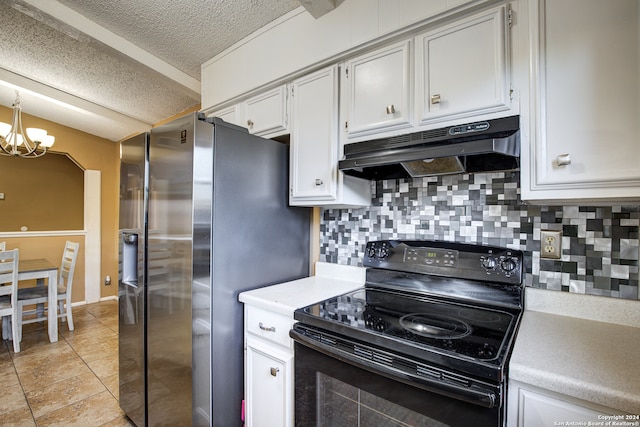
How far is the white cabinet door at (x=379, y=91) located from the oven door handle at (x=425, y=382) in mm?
957

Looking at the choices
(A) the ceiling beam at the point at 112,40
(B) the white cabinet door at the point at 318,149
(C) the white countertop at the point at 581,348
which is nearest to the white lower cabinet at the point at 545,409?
(C) the white countertop at the point at 581,348

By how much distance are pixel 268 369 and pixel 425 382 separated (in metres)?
0.77

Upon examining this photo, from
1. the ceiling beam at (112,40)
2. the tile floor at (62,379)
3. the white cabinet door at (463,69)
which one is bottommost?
the tile floor at (62,379)

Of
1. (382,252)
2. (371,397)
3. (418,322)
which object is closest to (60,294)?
(382,252)

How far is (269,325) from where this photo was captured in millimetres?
1361

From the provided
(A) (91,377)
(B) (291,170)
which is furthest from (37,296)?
(B) (291,170)

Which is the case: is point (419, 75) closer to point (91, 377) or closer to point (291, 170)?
point (291, 170)

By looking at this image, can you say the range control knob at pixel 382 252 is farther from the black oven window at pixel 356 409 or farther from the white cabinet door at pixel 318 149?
the black oven window at pixel 356 409

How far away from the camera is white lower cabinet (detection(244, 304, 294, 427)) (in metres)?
1.28

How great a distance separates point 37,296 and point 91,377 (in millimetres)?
1453

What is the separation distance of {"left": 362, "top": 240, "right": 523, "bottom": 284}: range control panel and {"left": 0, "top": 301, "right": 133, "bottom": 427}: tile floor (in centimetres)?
196

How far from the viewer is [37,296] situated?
10.5 feet

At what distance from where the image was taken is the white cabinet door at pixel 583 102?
34.9 inches

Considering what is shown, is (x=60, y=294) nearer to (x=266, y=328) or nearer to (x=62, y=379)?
(x=62, y=379)
